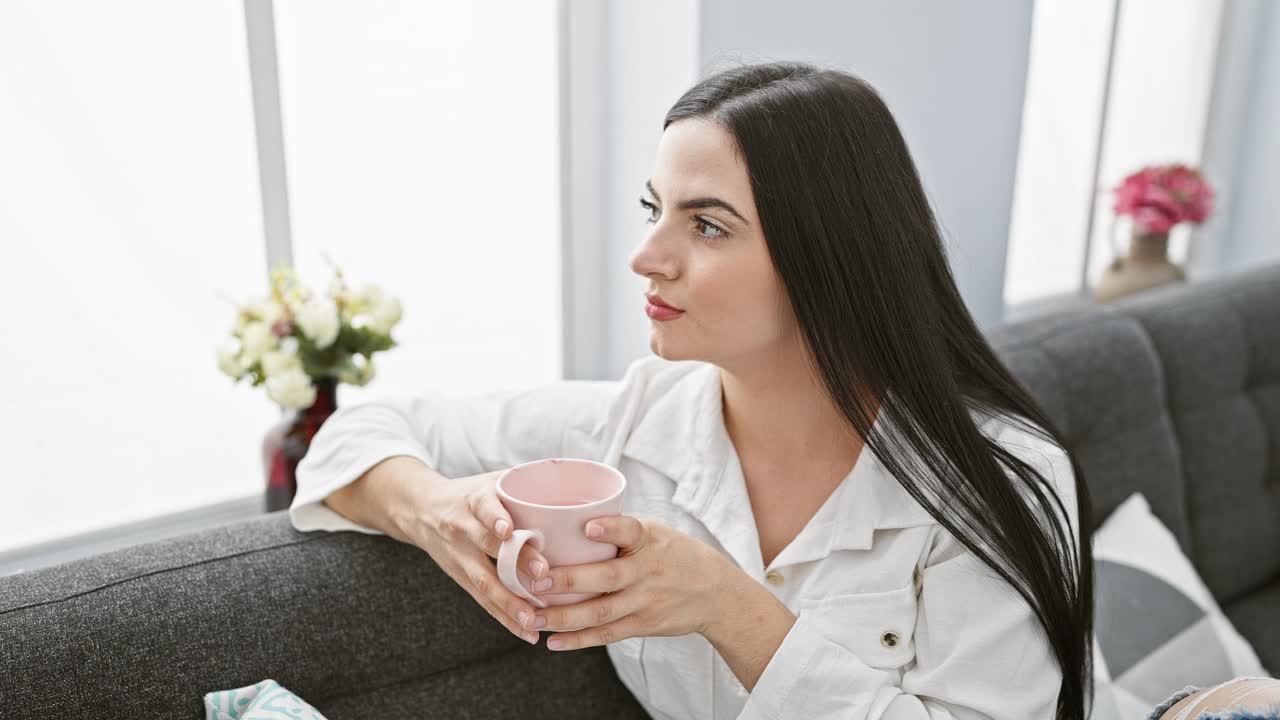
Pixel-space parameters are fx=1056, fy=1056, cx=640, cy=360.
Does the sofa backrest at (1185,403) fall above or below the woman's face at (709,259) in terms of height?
below

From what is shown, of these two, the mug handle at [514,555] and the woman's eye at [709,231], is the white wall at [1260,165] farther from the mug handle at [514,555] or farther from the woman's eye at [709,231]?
the mug handle at [514,555]

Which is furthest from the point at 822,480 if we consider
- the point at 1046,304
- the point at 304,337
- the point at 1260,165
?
the point at 1260,165

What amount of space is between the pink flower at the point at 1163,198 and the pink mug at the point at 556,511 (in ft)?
8.09

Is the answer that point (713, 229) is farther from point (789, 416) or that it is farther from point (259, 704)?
point (259, 704)

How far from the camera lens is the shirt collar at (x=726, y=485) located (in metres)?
1.17

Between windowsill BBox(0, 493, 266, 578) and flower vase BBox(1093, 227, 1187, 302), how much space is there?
7.51 ft

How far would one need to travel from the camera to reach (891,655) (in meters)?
1.12

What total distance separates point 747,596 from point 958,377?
0.40 metres

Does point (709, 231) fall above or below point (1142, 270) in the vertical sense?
above

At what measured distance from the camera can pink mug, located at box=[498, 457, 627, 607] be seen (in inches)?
33.7

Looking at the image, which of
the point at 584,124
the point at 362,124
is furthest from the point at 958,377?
the point at 362,124

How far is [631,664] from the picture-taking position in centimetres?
130

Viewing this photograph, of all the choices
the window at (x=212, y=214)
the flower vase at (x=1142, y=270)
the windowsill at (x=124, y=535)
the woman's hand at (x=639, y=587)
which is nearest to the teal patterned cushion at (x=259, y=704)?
the woman's hand at (x=639, y=587)

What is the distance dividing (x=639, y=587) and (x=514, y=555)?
14 cm
